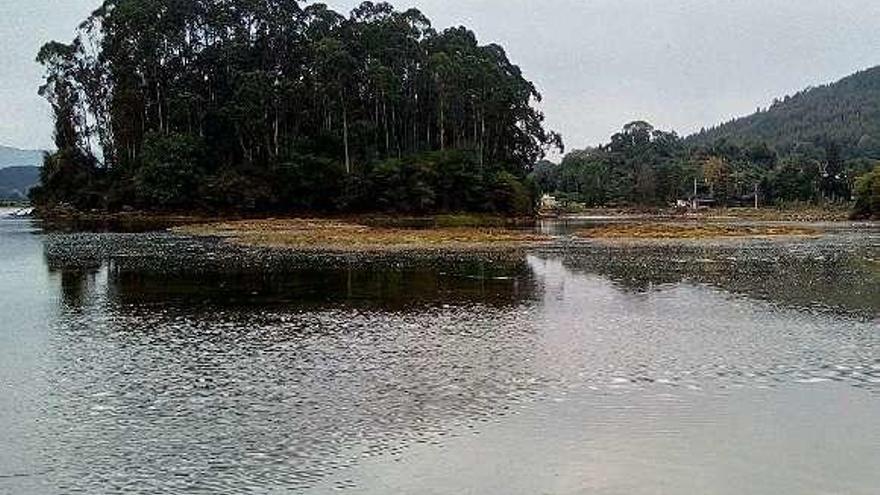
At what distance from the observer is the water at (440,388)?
9.96 metres

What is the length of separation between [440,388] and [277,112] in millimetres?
80569

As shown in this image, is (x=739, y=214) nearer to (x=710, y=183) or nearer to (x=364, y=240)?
(x=710, y=183)

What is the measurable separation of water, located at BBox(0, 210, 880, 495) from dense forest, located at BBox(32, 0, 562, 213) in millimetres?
59144

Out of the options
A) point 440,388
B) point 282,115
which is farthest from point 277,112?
point 440,388

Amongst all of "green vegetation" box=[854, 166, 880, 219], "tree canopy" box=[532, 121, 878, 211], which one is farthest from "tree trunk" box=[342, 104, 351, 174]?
"green vegetation" box=[854, 166, 880, 219]

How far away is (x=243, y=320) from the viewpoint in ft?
71.2

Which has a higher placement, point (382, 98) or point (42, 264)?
point (382, 98)

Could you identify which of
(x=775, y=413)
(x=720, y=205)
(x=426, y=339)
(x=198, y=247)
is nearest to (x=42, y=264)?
(x=198, y=247)

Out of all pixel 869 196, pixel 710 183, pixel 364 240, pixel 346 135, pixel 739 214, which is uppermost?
pixel 346 135

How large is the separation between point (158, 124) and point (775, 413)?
9197cm

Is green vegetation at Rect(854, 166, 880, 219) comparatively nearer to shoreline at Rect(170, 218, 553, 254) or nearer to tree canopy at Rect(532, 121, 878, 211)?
tree canopy at Rect(532, 121, 878, 211)

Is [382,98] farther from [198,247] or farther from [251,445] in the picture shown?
[251,445]

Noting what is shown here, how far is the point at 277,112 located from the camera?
91.1 m

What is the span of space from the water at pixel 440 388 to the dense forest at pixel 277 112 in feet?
194
